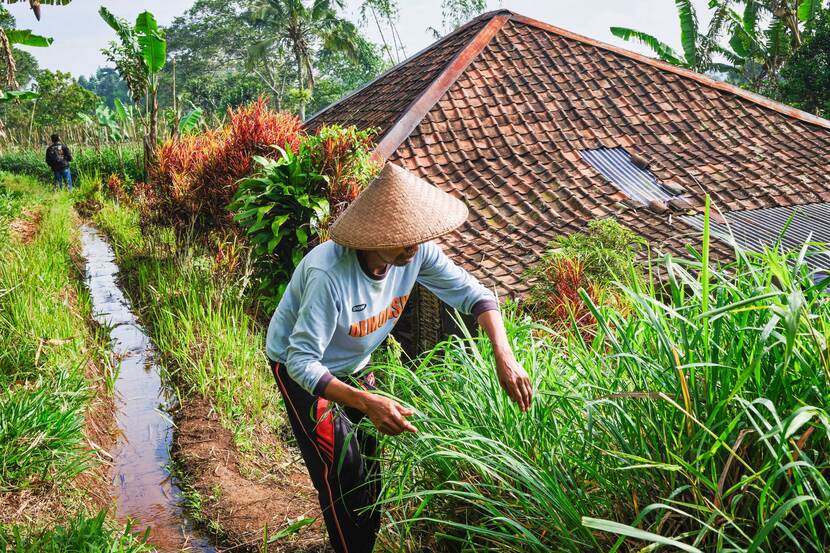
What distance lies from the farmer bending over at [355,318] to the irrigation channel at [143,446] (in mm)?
1235

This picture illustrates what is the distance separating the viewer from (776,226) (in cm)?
658

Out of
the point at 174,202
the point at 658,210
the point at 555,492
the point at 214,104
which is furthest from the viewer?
the point at 214,104

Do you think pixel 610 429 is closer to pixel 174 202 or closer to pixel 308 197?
pixel 308 197

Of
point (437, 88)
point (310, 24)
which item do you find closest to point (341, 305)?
point (437, 88)

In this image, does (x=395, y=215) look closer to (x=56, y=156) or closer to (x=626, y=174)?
(x=626, y=174)

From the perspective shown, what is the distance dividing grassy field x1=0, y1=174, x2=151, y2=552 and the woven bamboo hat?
149 centimetres

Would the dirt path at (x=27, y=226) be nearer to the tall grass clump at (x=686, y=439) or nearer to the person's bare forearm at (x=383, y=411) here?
the person's bare forearm at (x=383, y=411)

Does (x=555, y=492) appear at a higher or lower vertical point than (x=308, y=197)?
higher

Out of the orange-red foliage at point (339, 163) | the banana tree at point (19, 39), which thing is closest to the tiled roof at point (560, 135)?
the orange-red foliage at point (339, 163)

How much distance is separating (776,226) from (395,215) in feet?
17.2

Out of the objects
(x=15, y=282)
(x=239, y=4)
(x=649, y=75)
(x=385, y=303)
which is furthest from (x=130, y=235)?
(x=239, y=4)

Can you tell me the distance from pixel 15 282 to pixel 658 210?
5602 millimetres

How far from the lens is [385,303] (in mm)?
2666

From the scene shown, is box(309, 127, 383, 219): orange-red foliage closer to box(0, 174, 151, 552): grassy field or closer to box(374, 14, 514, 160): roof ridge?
box(374, 14, 514, 160): roof ridge
